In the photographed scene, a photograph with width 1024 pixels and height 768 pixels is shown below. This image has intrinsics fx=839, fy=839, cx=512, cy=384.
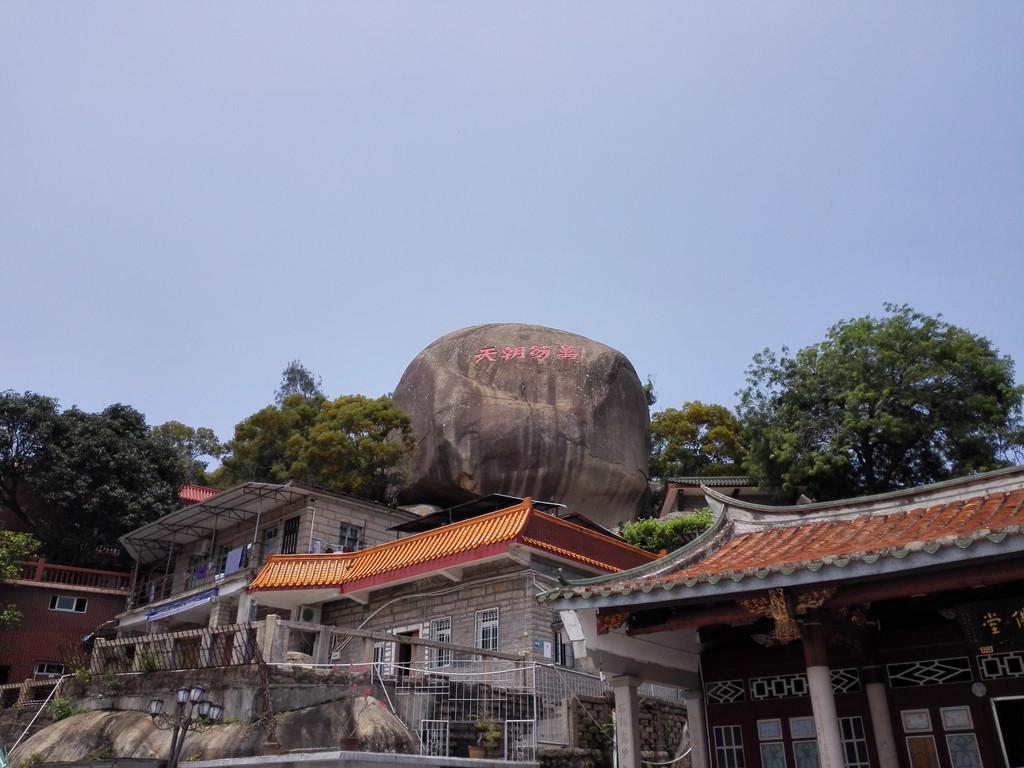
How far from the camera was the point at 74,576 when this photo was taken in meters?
31.6

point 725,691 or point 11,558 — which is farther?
point 11,558

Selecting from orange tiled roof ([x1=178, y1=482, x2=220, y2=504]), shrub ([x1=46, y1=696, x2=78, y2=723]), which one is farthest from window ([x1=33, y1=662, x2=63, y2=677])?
shrub ([x1=46, y1=696, x2=78, y2=723])

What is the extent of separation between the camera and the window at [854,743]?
29.3 ft

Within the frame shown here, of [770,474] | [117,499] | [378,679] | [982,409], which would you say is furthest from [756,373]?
[117,499]

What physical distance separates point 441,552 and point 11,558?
60.4 ft

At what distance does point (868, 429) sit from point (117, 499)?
28.5 meters

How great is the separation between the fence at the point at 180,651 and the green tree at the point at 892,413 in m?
21.3

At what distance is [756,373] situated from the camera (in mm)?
33438

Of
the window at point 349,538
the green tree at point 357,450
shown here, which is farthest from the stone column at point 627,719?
the green tree at point 357,450

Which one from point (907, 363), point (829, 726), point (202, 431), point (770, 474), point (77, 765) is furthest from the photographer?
point (202, 431)

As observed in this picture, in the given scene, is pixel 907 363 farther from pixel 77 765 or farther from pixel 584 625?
pixel 77 765

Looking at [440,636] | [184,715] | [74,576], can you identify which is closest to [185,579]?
[74,576]

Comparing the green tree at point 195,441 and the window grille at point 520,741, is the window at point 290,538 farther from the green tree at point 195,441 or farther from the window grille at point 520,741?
the green tree at point 195,441

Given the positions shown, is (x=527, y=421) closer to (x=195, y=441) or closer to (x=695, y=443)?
(x=695, y=443)
